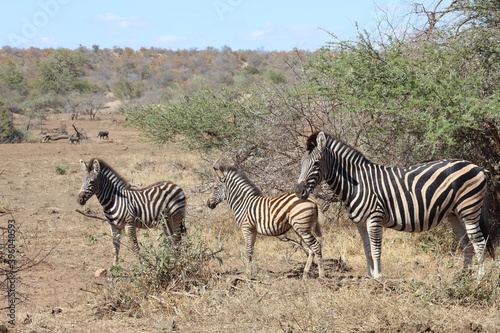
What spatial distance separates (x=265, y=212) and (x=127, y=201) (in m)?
2.22

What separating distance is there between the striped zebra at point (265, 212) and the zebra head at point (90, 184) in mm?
1743

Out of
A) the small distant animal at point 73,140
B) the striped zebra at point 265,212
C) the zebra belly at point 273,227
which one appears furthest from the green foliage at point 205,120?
the small distant animal at point 73,140

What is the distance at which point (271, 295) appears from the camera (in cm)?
629

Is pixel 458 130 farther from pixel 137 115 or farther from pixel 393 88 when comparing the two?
pixel 137 115

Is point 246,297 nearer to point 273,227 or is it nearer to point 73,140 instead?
point 273,227

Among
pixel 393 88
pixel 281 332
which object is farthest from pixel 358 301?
pixel 393 88

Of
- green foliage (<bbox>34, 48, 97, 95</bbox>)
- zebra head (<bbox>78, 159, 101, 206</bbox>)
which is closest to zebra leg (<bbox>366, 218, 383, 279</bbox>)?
zebra head (<bbox>78, 159, 101, 206</bbox>)

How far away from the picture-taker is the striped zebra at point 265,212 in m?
7.15

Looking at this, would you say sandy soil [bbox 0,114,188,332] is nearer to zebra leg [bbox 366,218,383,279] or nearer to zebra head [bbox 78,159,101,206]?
zebra head [bbox 78,159,101,206]

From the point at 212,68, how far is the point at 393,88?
176ft

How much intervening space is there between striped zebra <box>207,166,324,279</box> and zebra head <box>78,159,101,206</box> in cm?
174

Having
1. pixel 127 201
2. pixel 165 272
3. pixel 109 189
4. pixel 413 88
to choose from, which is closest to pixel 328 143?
pixel 413 88

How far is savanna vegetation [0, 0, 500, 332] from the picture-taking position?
5.67 m

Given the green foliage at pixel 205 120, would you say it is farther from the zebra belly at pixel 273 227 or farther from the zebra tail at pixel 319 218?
the zebra tail at pixel 319 218
